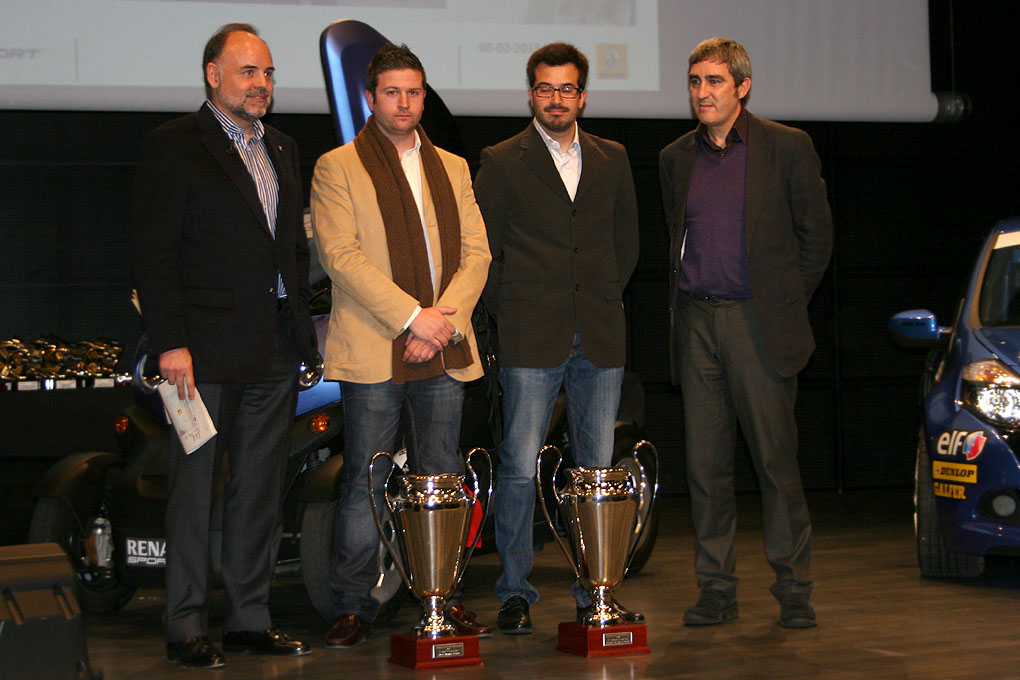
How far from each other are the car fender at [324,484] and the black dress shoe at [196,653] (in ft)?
1.83

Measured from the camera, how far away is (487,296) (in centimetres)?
372

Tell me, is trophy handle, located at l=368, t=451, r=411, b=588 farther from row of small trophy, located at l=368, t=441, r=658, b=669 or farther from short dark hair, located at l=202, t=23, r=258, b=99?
short dark hair, located at l=202, t=23, r=258, b=99

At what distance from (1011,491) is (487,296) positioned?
1733mm

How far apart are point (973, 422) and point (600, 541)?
4.72 feet

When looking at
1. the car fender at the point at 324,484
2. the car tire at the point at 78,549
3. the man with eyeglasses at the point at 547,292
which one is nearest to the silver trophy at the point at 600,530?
the man with eyeglasses at the point at 547,292

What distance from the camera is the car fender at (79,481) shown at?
3945 millimetres

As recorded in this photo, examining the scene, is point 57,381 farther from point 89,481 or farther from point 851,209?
point 851,209

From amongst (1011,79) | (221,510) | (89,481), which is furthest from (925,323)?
(1011,79)

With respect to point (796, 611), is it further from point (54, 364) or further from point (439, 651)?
point (54, 364)

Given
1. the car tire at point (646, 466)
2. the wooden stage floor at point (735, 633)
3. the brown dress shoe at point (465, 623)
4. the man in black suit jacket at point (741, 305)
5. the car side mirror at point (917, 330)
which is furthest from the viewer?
the car tire at point (646, 466)

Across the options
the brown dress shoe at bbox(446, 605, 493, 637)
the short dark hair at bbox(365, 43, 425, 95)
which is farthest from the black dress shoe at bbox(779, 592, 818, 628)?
the short dark hair at bbox(365, 43, 425, 95)

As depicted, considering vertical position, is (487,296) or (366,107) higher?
(366,107)

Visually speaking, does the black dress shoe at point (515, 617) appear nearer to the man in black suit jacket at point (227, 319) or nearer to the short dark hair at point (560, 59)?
the man in black suit jacket at point (227, 319)

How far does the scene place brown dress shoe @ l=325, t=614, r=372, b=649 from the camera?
3426 millimetres
